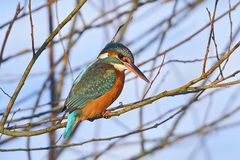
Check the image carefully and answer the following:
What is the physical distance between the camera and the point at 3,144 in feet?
12.5

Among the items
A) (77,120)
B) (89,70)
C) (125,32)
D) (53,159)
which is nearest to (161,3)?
(125,32)

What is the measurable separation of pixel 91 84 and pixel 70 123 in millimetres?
528

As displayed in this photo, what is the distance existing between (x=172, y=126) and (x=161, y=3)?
39.0 inches

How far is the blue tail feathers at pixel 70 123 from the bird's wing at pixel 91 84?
2.1 inches

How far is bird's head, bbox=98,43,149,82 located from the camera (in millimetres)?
4116

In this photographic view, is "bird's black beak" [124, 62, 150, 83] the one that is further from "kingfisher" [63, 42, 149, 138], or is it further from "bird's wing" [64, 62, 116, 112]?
"bird's wing" [64, 62, 116, 112]

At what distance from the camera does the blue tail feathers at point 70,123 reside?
3.64m

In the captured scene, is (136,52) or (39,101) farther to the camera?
(136,52)

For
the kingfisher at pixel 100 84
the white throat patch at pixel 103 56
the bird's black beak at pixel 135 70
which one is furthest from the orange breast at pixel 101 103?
the white throat patch at pixel 103 56

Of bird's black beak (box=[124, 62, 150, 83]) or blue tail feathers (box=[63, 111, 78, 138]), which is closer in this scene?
blue tail feathers (box=[63, 111, 78, 138])

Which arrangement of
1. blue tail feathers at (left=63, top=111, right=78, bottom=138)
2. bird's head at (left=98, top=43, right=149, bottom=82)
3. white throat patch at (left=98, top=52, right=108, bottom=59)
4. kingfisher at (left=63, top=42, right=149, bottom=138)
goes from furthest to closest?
1. white throat patch at (left=98, top=52, right=108, bottom=59)
2. bird's head at (left=98, top=43, right=149, bottom=82)
3. kingfisher at (left=63, top=42, right=149, bottom=138)
4. blue tail feathers at (left=63, top=111, right=78, bottom=138)

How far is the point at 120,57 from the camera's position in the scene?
4250mm

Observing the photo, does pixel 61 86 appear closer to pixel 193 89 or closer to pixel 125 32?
pixel 125 32

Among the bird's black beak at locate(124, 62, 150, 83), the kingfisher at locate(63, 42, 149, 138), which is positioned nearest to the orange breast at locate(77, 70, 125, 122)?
the kingfisher at locate(63, 42, 149, 138)
